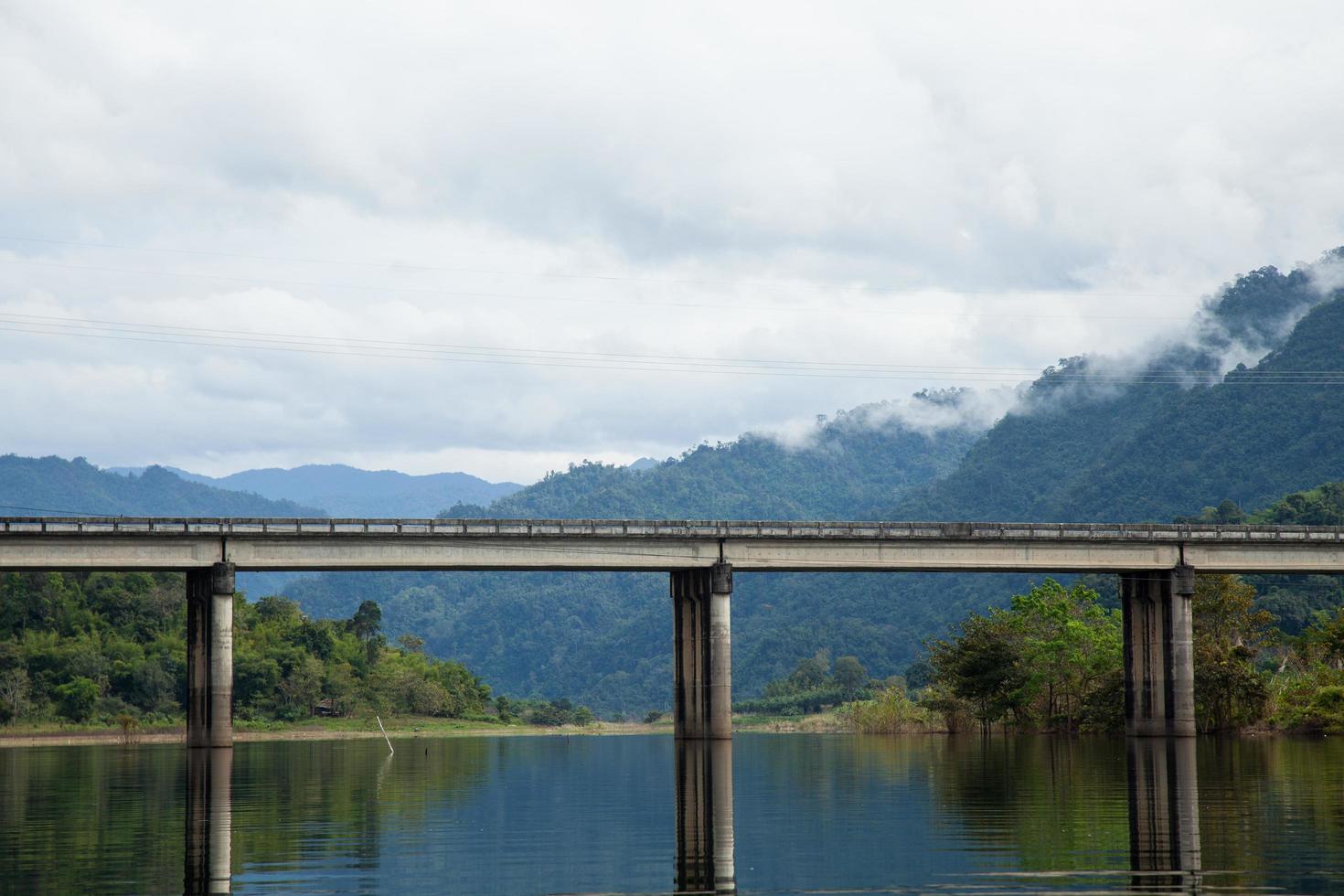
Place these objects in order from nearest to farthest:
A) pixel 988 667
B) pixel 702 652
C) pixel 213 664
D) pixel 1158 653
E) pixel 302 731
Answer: pixel 213 664
pixel 702 652
pixel 1158 653
pixel 988 667
pixel 302 731

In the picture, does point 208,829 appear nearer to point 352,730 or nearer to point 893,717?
point 893,717

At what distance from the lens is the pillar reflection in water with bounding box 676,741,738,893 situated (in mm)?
25364

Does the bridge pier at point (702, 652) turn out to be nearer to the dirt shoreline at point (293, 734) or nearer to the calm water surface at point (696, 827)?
the calm water surface at point (696, 827)

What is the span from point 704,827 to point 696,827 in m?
0.18

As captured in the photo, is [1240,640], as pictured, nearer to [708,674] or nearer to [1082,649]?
[1082,649]

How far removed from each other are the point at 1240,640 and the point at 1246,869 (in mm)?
71567

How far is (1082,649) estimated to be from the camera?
94.0 m

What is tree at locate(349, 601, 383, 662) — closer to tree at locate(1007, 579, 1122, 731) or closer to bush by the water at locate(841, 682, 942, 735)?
bush by the water at locate(841, 682, 942, 735)

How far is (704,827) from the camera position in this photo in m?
34.1

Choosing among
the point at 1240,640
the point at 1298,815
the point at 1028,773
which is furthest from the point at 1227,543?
the point at 1298,815

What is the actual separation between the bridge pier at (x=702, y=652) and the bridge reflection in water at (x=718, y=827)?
13995mm

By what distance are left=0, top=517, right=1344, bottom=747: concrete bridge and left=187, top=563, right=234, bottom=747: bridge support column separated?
0.08 metres

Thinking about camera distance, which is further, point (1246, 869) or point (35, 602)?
point (35, 602)

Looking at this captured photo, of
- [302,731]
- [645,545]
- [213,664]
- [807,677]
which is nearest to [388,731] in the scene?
[302,731]
